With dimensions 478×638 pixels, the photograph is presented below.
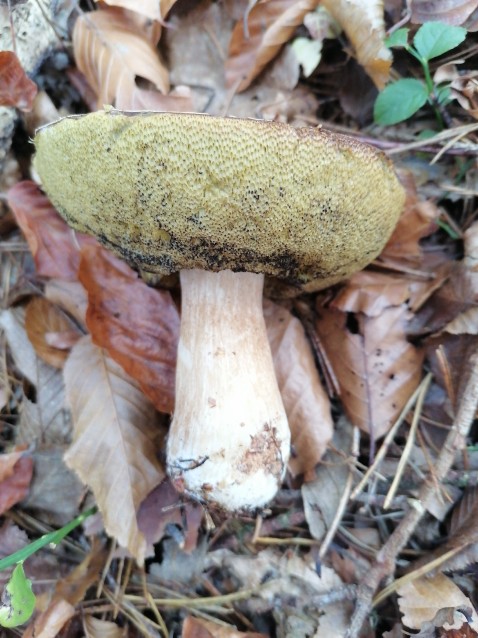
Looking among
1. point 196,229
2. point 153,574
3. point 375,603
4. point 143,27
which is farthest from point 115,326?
point 375,603

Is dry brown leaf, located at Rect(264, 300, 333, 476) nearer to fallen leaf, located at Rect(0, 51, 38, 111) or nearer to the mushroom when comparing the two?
the mushroom

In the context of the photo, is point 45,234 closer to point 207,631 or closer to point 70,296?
point 70,296

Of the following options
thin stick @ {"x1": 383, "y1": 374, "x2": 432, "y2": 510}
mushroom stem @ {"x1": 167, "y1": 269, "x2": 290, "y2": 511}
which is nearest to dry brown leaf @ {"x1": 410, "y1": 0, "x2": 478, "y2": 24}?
mushroom stem @ {"x1": 167, "y1": 269, "x2": 290, "y2": 511}

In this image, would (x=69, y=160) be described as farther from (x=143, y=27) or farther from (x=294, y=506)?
(x=294, y=506)

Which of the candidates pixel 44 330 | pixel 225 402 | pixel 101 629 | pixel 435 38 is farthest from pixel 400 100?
pixel 101 629

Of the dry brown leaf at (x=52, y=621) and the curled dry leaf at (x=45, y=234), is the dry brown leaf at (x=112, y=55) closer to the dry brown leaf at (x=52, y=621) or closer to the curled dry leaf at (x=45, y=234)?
the curled dry leaf at (x=45, y=234)

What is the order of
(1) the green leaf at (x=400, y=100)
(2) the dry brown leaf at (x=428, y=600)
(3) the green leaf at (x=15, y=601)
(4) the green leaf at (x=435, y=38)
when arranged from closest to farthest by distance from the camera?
1. (3) the green leaf at (x=15, y=601)
2. (2) the dry brown leaf at (x=428, y=600)
3. (4) the green leaf at (x=435, y=38)
4. (1) the green leaf at (x=400, y=100)

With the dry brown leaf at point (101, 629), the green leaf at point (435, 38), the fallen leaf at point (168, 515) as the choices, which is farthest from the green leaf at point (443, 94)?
the dry brown leaf at point (101, 629)
